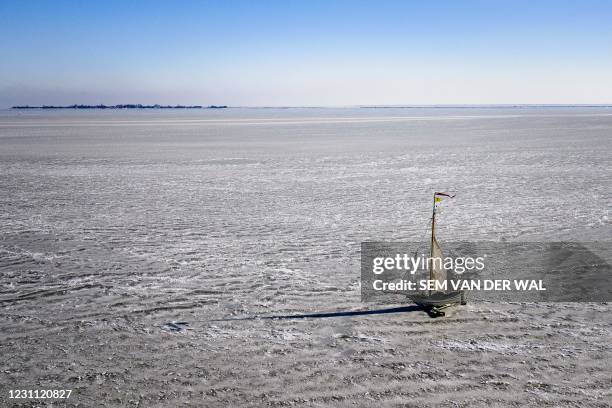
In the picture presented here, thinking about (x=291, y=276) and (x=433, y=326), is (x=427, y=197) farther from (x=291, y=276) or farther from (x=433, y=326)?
(x=433, y=326)

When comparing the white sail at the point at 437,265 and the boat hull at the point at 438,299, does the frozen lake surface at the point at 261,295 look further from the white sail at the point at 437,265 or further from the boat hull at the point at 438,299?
the white sail at the point at 437,265

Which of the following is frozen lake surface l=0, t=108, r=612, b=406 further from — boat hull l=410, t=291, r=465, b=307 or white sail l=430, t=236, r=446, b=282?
white sail l=430, t=236, r=446, b=282

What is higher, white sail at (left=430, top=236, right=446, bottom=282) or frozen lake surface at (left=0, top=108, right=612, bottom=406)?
white sail at (left=430, top=236, right=446, bottom=282)

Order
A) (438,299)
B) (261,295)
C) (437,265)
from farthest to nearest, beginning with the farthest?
(261,295) → (437,265) → (438,299)

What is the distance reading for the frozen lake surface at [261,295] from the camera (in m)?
6.22

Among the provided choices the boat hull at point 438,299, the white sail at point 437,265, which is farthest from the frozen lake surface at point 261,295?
the white sail at point 437,265

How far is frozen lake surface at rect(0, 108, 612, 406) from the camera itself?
6.22 m

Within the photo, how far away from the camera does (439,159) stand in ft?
97.3

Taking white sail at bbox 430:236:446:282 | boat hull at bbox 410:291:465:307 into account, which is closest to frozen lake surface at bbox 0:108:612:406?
boat hull at bbox 410:291:465:307

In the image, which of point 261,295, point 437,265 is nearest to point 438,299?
point 437,265

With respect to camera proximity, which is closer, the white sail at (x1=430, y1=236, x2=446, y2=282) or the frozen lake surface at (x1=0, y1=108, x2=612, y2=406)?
the frozen lake surface at (x1=0, y1=108, x2=612, y2=406)

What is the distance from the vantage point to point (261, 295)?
29.4 ft

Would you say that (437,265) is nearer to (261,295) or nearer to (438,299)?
(438,299)

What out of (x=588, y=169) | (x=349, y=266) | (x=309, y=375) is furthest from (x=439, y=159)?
(x=309, y=375)
